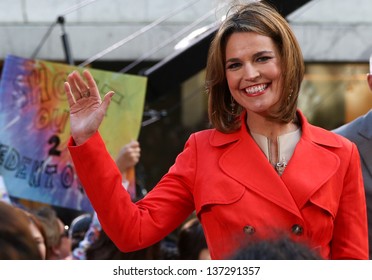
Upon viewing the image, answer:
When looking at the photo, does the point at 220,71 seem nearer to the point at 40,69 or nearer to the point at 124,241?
the point at 124,241

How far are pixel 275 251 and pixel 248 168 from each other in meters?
0.84

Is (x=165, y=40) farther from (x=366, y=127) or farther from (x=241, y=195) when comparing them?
(x=241, y=195)

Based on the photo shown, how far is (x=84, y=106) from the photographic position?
2.79 metres

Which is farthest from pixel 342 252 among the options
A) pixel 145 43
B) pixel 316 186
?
pixel 145 43

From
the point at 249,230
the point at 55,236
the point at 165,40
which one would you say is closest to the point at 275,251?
the point at 249,230

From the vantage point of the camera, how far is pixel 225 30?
2893 mm

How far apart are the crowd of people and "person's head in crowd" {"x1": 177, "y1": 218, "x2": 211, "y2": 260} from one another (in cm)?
221

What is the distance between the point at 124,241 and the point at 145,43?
6.84 metres

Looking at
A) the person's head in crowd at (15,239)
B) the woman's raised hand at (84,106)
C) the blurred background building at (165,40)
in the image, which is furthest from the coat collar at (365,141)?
the blurred background building at (165,40)

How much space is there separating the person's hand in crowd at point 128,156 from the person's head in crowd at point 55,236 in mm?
514

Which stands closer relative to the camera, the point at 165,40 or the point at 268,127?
the point at 268,127

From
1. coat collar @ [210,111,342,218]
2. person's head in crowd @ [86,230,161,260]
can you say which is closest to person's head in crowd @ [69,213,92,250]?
person's head in crowd @ [86,230,161,260]

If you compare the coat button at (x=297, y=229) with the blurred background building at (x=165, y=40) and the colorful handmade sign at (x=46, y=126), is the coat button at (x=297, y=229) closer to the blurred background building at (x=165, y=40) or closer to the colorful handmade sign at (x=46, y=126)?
the colorful handmade sign at (x=46, y=126)

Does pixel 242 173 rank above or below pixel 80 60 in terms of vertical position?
above
